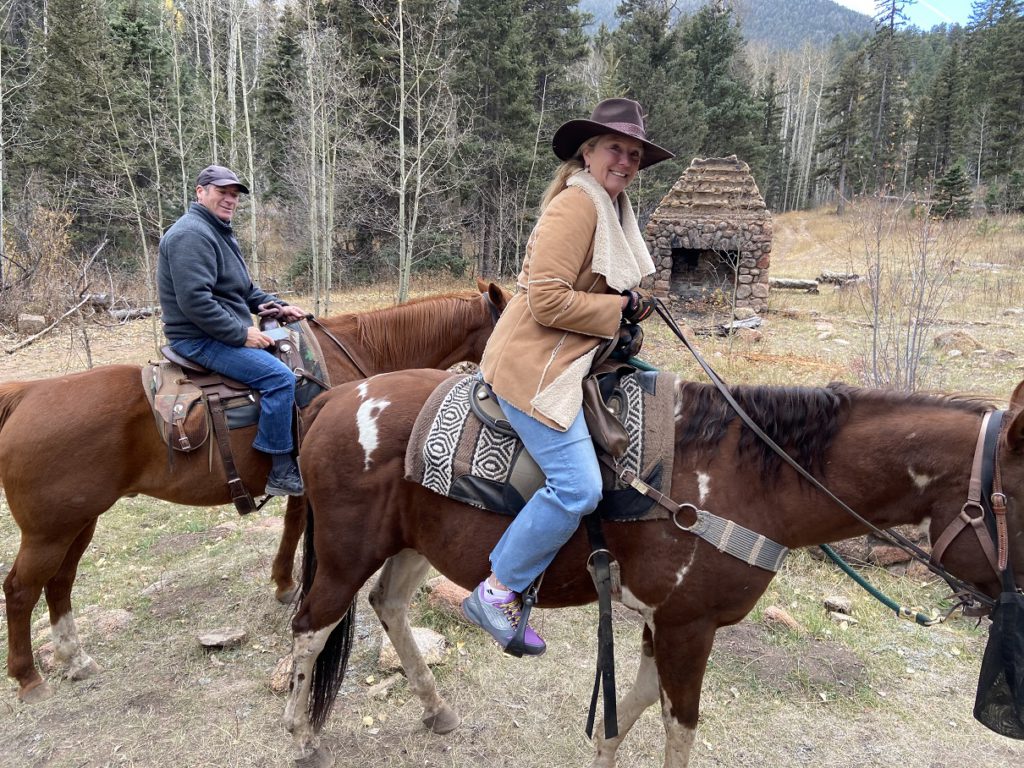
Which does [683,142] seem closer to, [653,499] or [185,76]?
[185,76]

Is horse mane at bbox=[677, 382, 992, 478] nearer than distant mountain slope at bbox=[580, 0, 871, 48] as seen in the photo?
Yes

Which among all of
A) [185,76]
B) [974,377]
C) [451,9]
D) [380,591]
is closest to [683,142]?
[451,9]

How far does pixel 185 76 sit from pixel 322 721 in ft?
103

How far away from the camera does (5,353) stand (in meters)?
11.3

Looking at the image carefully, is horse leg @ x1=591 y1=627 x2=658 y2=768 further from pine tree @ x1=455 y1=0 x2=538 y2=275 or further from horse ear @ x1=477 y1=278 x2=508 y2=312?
pine tree @ x1=455 y1=0 x2=538 y2=275

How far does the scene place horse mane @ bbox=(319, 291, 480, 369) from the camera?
4301 millimetres

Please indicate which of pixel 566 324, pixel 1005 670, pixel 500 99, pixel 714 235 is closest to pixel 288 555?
pixel 566 324

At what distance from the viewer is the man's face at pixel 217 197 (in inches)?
141

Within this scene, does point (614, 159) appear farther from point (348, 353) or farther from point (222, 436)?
point (222, 436)

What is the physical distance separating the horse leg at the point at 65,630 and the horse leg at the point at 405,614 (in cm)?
187

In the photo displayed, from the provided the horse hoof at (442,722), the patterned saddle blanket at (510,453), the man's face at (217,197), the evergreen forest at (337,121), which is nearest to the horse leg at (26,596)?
the man's face at (217,197)

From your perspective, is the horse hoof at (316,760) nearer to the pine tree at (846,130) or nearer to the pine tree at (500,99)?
the pine tree at (500,99)

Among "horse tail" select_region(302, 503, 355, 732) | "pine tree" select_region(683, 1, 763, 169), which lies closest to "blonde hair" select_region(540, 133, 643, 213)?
"horse tail" select_region(302, 503, 355, 732)

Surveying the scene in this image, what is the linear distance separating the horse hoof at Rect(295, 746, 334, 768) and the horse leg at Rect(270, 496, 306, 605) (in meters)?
1.37
